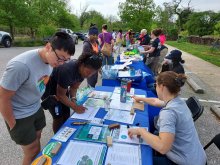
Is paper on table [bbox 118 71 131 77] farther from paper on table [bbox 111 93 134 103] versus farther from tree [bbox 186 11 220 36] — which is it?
tree [bbox 186 11 220 36]

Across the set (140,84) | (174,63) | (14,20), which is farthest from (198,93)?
(14,20)

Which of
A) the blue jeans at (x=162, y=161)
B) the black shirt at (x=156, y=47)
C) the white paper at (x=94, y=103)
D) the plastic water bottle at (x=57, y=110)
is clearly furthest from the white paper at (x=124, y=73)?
the black shirt at (x=156, y=47)

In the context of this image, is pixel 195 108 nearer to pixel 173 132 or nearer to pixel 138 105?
pixel 138 105

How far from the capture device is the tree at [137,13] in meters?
21.6

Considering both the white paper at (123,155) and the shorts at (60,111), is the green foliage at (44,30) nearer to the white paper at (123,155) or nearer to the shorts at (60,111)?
the shorts at (60,111)

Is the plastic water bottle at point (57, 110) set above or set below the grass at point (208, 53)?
above

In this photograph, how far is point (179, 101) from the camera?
1761 millimetres

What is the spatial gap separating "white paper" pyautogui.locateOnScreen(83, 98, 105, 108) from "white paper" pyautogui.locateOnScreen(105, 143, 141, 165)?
0.82 m

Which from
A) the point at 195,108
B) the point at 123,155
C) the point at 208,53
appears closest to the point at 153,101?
the point at 195,108

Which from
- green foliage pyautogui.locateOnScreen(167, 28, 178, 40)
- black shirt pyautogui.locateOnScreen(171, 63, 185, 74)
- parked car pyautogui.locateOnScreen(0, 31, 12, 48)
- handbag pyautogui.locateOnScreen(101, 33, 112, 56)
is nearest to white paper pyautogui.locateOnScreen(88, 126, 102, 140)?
black shirt pyautogui.locateOnScreen(171, 63, 185, 74)

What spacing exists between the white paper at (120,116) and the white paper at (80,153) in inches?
19.3

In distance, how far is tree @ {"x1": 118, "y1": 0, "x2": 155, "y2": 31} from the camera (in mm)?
21609

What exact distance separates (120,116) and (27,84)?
98 centimetres

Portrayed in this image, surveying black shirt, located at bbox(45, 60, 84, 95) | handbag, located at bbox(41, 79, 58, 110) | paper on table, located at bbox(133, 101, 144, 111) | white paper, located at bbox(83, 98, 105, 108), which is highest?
black shirt, located at bbox(45, 60, 84, 95)
